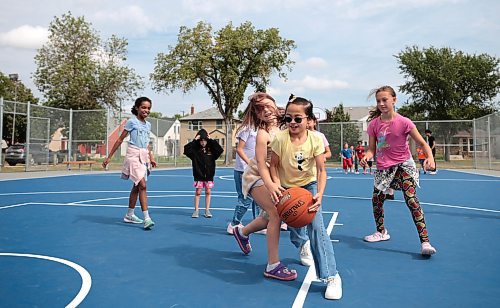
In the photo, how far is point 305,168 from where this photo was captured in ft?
12.8

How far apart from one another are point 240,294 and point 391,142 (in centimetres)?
282

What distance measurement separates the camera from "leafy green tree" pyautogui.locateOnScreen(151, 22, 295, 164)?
39.3 m

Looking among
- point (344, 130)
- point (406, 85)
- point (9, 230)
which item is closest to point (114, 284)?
point (9, 230)

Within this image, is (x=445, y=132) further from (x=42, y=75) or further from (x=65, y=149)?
(x=42, y=75)

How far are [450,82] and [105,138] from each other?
4108 cm

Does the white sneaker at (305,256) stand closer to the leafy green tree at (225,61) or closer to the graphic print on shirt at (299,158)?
the graphic print on shirt at (299,158)

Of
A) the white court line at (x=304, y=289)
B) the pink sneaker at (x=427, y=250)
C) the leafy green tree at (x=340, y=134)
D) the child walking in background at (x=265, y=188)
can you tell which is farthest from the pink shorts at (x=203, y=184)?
the leafy green tree at (x=340, y=134)

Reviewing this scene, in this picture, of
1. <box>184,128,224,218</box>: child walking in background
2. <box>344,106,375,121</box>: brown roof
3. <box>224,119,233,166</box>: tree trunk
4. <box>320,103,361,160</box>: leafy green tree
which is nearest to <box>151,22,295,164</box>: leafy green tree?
<box>224,119,233,166</box>: tree trunk

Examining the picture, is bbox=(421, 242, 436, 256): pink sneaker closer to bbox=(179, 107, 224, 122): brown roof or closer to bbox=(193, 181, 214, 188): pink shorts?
bbox=(193, 181, 214, 188): pink shorts

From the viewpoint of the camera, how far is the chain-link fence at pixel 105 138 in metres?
22.0

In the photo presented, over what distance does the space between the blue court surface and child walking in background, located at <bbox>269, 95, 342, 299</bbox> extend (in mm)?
271

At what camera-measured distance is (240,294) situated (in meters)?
3.54

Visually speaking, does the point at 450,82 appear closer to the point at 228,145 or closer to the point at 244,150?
the point at 228,145

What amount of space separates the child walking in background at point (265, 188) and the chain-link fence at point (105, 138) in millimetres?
14799
